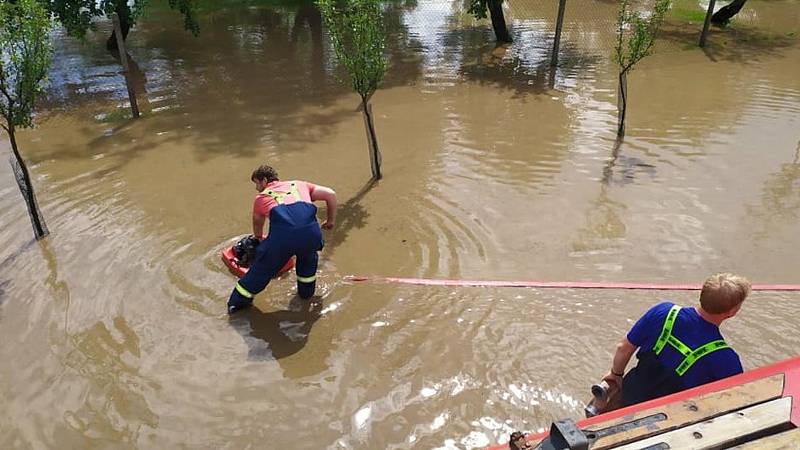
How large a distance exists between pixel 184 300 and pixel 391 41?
1155 cm

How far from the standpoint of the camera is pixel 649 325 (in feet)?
10.3

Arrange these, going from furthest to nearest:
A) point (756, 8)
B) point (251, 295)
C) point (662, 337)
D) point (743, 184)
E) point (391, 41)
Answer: point (756, 8), point (391, 41), point (743, 184), point (251, 295), point (662, 337)

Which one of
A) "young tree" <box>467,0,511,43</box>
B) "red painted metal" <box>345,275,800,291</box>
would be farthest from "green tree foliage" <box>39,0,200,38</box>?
"red painted metal" <box>345,275,800,291</box>

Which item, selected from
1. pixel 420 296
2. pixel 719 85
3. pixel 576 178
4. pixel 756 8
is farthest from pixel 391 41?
pixel 756 8

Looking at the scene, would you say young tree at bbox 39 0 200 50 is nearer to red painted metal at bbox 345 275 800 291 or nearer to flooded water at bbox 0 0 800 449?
flooded water at bbox 0 0 800 449

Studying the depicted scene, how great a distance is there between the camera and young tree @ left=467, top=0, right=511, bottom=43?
564 inches

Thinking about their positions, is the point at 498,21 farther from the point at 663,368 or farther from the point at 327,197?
the point at 663,368

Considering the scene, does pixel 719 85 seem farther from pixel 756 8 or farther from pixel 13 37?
pixel 13 37

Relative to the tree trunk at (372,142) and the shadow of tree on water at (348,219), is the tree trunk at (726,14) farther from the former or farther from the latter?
the shadow of tree on water at (348,219)

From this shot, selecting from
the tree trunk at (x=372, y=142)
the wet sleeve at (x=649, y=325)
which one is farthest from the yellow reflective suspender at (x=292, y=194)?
the wet sleeve at (x=649, y=325)

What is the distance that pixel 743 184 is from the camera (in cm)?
778

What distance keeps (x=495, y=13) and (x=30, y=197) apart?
11.8m

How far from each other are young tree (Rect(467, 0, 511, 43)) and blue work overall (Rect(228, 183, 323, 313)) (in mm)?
10663

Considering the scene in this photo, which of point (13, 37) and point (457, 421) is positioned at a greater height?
point (13, 37)
